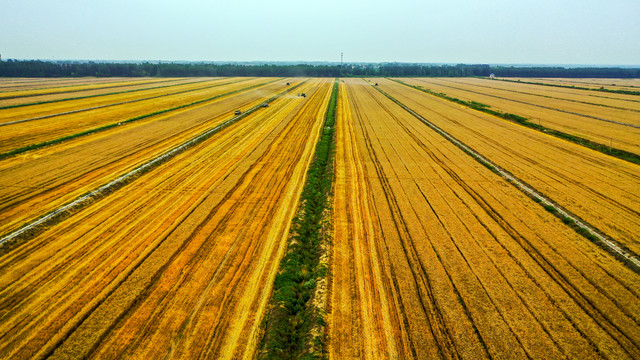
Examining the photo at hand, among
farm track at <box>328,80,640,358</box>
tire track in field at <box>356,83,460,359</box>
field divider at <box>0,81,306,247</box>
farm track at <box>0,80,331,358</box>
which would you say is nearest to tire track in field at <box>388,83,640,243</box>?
farm track at <box>328,80,640,358</box>

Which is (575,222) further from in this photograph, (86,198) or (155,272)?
(86,198)

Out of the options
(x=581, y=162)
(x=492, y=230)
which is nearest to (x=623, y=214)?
(x=492, y=230)

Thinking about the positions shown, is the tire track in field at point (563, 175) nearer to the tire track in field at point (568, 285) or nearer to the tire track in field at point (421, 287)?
the tire track in field at point (568, 285)

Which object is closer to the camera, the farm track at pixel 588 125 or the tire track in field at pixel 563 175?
the tire track in field at pixel 563 175

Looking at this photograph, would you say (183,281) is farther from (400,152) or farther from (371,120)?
(371,120)

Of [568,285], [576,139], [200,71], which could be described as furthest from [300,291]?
[200,71]

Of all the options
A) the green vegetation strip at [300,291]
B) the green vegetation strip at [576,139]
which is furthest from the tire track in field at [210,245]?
the green vegetation strip at [576,139]
